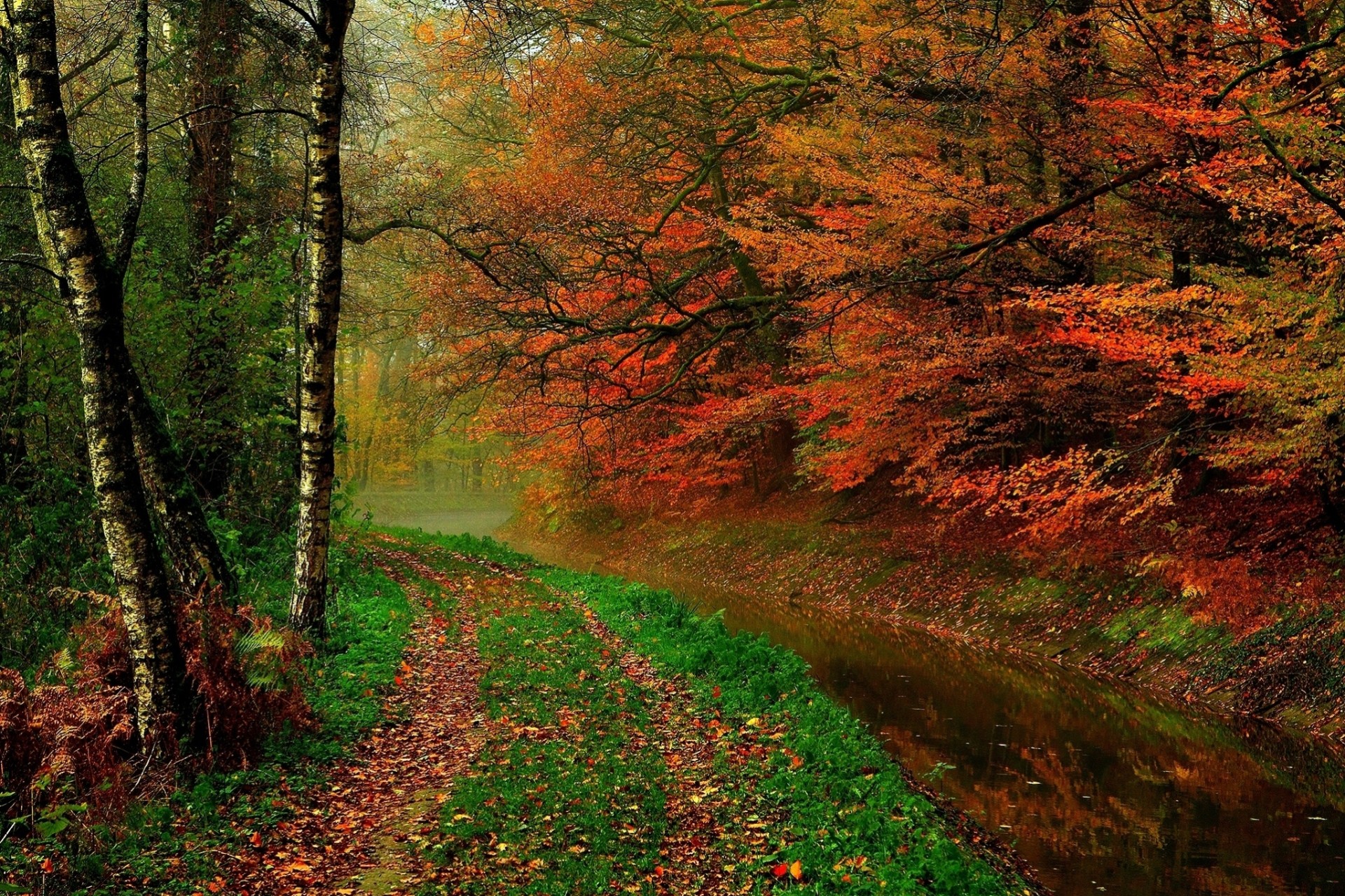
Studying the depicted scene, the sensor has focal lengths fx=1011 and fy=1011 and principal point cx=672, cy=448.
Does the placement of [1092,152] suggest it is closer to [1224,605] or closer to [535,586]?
[1224,605]

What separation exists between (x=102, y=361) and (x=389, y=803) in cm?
332

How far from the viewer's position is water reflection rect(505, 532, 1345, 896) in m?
6.95

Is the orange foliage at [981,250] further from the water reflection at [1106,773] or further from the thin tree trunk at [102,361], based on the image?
the thin tree trunk at [102,361]

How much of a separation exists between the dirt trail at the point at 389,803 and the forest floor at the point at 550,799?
18 mm

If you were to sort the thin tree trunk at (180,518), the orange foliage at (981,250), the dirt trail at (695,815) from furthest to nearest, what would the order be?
1. the orange foliage at (981,250)
2. the thin tree trunk at (180,518)
3. the dirt trail at (695,815)

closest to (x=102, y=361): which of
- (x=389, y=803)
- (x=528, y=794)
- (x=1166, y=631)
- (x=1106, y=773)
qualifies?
(x=389, y=803)

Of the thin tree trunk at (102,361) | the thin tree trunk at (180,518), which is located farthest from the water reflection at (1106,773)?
the thin tree trunk at (180,518)

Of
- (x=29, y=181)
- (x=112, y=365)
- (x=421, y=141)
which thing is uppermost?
(x=421, y=141)

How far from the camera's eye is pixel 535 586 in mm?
17156

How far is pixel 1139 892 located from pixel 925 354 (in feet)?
29.6

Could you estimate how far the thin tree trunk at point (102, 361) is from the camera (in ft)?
19.7

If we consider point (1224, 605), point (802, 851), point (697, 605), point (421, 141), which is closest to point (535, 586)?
point (697, 605)

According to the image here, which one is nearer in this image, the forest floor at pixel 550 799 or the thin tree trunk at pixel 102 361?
the forest floor at pixel 550 799

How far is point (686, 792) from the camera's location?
728cm
